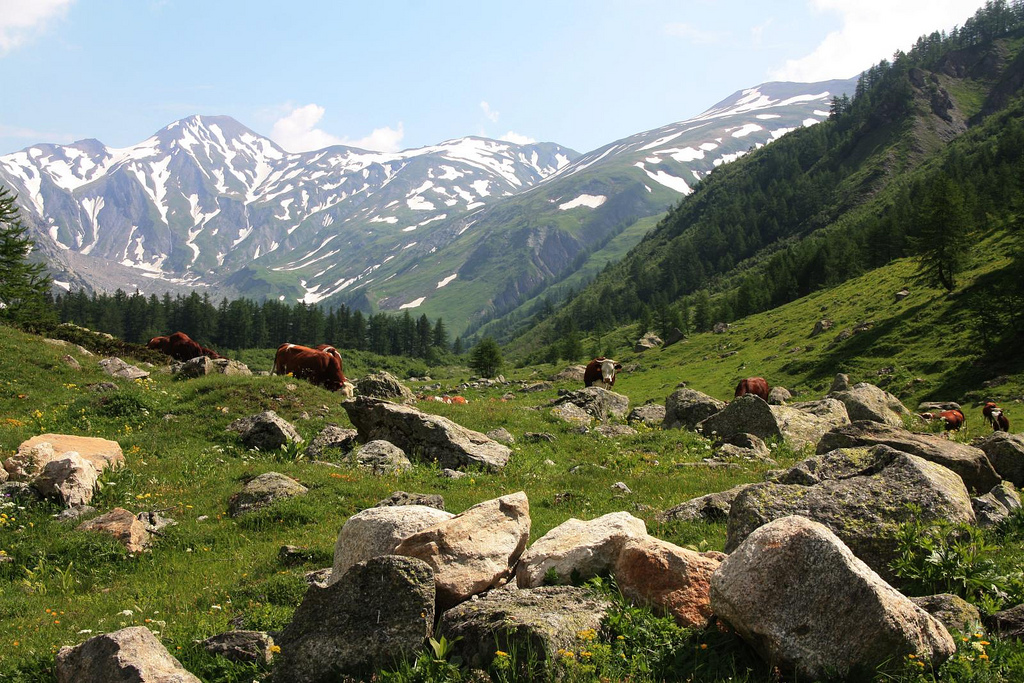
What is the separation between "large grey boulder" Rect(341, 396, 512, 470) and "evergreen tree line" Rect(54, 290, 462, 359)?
143249mm

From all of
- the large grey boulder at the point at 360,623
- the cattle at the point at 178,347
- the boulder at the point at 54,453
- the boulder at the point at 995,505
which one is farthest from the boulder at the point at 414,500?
the cattle at the point at 178,347

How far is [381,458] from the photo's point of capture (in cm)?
1812

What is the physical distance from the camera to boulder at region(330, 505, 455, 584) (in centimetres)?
824

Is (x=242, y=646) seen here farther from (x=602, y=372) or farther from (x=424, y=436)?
(x=602, y=372)

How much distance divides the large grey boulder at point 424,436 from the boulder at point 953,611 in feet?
41.5

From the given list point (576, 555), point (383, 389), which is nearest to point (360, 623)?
point (576, 555)

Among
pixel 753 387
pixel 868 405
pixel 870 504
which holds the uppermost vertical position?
pixel 870 504

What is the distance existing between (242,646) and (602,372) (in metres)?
38.4

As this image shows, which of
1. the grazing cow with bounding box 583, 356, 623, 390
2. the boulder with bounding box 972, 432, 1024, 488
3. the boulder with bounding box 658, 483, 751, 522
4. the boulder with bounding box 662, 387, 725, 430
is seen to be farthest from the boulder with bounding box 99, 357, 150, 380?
the boulder with bounding box 972, 432, 1024, 488

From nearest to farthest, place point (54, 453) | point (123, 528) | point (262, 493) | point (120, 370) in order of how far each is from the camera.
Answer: point (123, 528)
point (262, 493)
point (54, 453)
point (120, 370)

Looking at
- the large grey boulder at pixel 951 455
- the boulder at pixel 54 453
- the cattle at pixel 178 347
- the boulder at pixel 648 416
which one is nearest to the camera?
the large grey boulder at pixel 951 455

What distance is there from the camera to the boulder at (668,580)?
6.95 metres

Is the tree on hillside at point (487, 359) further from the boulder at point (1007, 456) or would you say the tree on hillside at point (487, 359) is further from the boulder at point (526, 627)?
the boulder at point (526, 627)

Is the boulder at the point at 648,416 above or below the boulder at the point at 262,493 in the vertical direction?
below
